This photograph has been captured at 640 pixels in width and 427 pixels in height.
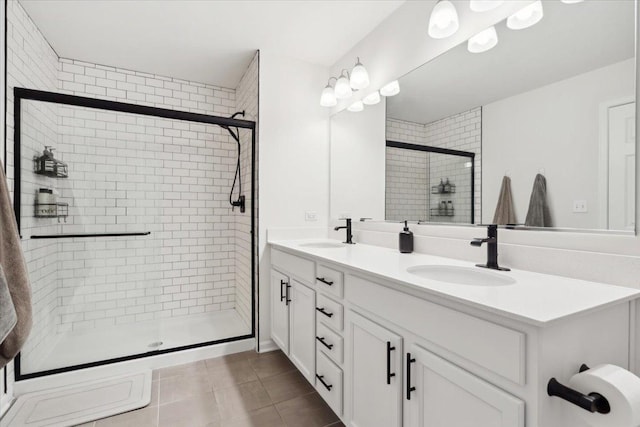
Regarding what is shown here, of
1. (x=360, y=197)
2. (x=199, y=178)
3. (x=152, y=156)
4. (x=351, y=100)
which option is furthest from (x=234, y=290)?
(x=351, y=100)

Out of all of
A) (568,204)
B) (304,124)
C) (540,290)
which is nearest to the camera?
(540,290)

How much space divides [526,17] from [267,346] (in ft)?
8.87

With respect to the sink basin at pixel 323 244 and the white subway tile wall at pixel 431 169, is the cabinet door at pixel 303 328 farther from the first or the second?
the white subway tile wall at pixel 431 169

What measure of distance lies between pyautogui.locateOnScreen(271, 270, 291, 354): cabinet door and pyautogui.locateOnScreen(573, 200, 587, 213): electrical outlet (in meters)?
1.65

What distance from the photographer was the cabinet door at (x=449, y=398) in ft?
2.69

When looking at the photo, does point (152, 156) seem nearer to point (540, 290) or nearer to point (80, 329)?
point (80, 329)

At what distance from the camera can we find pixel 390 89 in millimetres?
2205

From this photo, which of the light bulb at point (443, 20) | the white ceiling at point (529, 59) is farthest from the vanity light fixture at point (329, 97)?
the light bulb at point (443, 20)

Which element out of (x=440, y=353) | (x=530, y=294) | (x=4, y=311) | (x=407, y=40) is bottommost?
(x=440, y=353)

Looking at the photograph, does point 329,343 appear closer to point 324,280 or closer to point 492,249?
point 324,280

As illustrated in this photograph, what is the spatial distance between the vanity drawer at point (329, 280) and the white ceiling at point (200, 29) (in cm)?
173

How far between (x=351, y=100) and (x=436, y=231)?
1.35 meters

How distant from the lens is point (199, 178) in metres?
3.30

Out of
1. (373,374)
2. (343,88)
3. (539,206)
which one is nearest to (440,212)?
(539,206)
